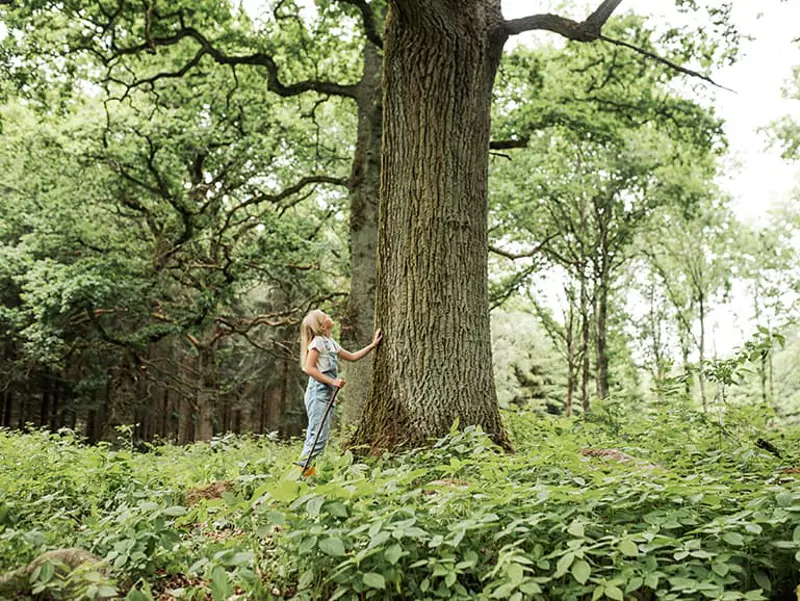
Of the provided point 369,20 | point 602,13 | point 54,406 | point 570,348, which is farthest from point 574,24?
point 54,406

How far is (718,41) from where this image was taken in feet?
33.0

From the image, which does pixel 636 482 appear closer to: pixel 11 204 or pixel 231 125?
pixel 231 125

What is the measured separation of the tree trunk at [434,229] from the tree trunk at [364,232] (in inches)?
200

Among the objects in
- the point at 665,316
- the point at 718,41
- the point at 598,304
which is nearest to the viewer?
the point at 718,41

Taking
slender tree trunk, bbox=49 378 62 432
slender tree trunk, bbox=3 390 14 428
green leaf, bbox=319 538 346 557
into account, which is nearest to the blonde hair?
green leaf, bbox=319 538 346 557

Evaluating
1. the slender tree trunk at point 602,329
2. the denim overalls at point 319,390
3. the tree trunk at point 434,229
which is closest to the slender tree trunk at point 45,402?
the slender tree trunk at point 602,329

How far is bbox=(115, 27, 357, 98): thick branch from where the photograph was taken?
10.8 meters

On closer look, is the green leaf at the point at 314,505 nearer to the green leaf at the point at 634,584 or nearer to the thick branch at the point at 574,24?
the green leaf at the point at 634,584

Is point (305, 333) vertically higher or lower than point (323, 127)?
lower

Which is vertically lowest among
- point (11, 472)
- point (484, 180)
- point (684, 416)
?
point (11, 472)

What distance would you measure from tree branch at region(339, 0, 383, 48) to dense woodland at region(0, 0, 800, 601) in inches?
1.4

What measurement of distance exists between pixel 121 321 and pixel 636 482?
19.1m

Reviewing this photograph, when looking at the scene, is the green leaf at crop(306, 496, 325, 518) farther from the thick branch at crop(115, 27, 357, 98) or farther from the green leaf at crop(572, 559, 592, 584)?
the thick branch at crop(115, 27, 357, 98)

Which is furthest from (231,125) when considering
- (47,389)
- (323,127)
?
(47,389)
